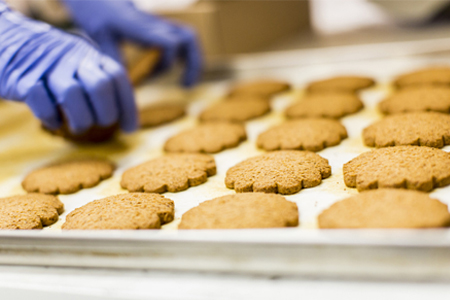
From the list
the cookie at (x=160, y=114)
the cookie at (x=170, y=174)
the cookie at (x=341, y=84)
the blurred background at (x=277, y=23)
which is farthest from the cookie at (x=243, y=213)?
the blurred background at (x=277, y=23)

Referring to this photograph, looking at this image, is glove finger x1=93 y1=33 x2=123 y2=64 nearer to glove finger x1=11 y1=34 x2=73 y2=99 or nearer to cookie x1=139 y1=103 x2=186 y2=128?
cookie x1=139 y1=103 x2=186 y2=128

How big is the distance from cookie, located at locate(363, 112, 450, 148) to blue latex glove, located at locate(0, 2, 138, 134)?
871 mm

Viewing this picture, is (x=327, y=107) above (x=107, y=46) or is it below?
below

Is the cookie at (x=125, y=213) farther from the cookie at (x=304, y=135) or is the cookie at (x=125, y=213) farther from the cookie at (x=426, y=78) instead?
the cookie at (x=426, y=78)

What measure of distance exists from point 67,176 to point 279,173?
0.69m

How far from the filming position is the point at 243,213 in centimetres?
93

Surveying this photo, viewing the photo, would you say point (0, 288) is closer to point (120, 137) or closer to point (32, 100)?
point (32, 100)

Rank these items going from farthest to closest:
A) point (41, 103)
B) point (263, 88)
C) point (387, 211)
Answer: point (263, 88) < point (41, 103) < point (387, 211)

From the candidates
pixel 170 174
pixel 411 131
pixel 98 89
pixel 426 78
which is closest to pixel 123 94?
pixel 98 89

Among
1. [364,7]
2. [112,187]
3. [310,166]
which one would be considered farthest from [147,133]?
[364,7]

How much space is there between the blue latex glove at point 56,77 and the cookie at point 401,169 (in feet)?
2.75

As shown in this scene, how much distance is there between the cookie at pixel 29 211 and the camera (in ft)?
3.52

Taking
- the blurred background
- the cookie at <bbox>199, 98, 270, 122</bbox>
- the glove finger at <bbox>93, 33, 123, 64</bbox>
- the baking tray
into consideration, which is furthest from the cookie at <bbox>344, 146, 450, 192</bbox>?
the glove finger at <bbox>93, 33, 123, 64</bbox>

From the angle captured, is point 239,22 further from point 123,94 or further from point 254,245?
point 254,245
